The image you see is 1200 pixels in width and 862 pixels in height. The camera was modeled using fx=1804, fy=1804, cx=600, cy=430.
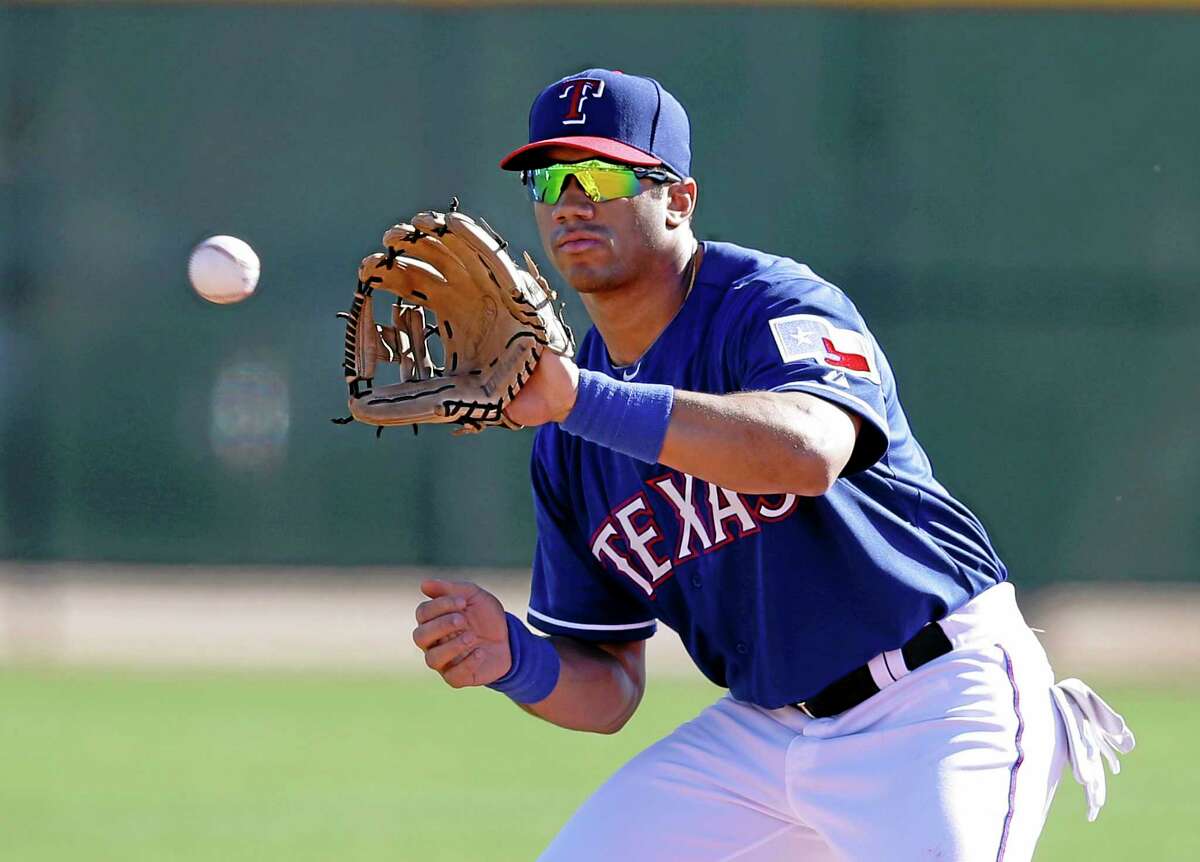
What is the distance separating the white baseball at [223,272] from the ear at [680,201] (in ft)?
2.51

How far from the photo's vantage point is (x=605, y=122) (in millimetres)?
3238

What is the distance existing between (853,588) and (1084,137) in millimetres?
6261

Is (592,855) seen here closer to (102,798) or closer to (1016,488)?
(102,798)

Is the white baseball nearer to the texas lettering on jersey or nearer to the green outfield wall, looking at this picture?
the texas lettering on jersey

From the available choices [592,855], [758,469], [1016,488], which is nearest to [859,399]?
[758,469]

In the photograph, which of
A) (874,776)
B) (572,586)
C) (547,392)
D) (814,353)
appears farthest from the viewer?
(572,586)

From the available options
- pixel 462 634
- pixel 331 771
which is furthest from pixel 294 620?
pixel 462 634

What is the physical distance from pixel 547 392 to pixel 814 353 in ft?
1.66

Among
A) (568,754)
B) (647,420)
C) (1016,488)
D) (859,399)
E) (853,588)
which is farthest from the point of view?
(1016,488)

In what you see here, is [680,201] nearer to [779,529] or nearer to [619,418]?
[779,529]

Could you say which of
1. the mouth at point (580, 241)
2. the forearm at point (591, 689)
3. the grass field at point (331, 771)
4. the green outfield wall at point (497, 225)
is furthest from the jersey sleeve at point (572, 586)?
the green outfield wall at point (497, 225)

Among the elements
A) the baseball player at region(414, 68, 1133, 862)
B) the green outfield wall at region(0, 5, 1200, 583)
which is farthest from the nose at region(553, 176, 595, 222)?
the green outfield wall at region(0, 5, 1200, 583)

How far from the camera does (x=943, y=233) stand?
880cm

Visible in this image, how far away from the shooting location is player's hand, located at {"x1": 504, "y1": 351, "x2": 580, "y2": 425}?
103 inches
